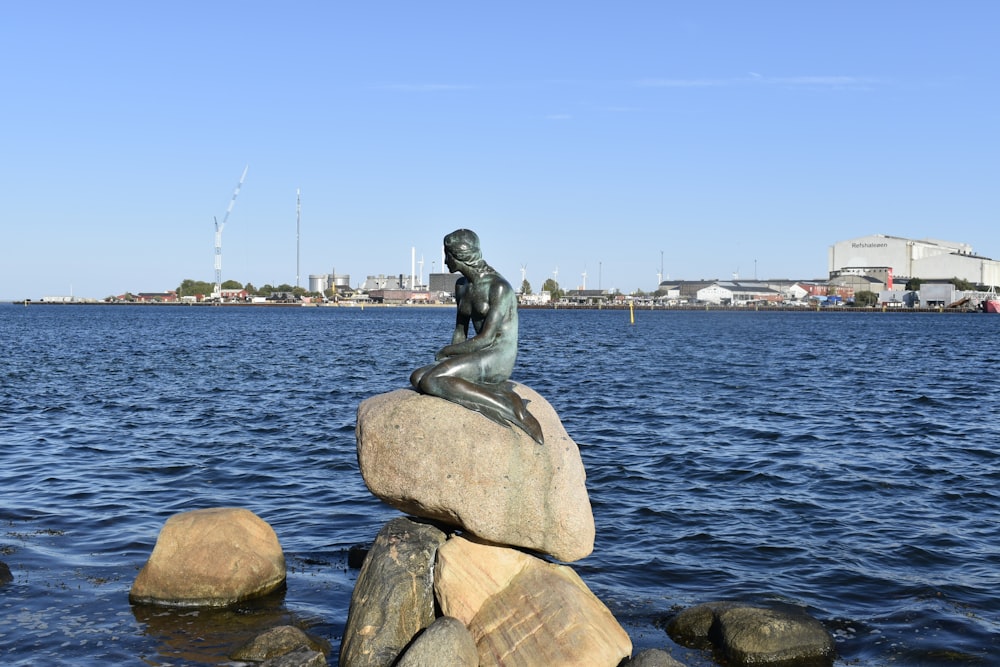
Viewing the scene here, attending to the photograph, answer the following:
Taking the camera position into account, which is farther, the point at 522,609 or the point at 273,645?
the point at 273,645

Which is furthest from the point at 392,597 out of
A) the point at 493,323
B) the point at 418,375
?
the point at 493,323

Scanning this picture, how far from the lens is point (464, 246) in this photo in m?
10.4

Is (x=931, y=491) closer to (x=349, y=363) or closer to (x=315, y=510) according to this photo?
(x=315, y=510)

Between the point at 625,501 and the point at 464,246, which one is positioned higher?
the point at 464,246

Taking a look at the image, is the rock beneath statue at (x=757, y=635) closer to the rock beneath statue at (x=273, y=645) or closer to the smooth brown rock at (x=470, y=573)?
the smooth brown rock at (x=470, y=573)

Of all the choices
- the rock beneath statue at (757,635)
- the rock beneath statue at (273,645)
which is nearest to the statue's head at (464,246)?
the rock beneath statue at (273,645)

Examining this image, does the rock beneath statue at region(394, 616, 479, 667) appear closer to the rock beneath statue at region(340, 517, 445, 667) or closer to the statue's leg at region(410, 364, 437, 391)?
the rock beneath statue at region(340, 517, 445, 667)

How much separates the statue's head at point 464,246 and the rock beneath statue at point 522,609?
10.0 feet

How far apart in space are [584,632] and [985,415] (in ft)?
80.7

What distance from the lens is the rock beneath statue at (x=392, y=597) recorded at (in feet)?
31.4

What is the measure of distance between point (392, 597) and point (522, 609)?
136 centimetres

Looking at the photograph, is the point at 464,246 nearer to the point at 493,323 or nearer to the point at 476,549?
the point at 493,323

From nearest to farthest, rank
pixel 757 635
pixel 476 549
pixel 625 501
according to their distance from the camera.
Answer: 1. pixel 476 549
2. pixel 757 635
3. pixel 625 501

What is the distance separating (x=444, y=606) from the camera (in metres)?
9.87
